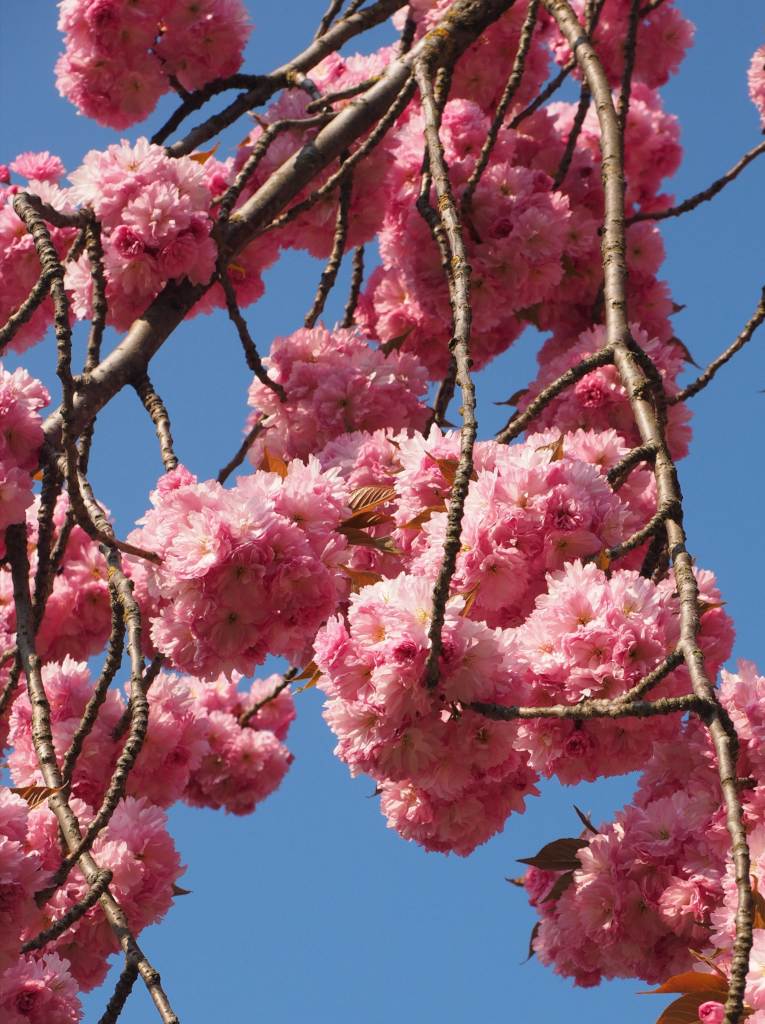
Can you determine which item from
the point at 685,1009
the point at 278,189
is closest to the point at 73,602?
the point at 278,189

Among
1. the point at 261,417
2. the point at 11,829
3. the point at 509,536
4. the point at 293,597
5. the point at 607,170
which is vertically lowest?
the point at 11,829

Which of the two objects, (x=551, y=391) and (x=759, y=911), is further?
(x=551, y=391)

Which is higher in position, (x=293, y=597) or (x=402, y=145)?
(x=402, y=145)

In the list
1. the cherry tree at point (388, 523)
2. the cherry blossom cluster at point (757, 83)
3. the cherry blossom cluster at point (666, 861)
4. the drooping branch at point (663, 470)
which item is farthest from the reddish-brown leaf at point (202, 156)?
the cherry blossom cluster at point (757, 83)

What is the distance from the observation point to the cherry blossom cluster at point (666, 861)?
218cm

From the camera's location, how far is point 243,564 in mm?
2203

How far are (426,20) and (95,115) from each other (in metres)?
1.12

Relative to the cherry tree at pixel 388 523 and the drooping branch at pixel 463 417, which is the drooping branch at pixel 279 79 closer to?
the cherry tree at pixel 388 523

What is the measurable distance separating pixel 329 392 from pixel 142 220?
0.62 metres

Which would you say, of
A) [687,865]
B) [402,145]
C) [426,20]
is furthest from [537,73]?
[687,865]

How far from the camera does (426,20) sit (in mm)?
4137

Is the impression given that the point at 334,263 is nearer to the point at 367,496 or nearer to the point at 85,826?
the point at 367,496

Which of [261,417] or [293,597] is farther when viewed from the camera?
[261,417]

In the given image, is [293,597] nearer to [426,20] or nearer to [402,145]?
[402,145]
